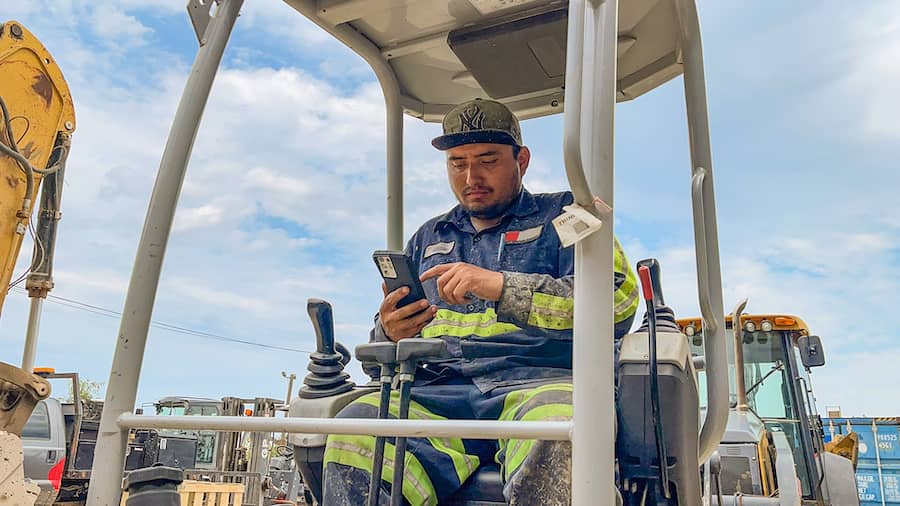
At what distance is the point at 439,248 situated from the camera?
234 cm

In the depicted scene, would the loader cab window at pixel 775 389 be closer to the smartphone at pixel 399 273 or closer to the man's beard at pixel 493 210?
the man's beard at pixel 493 210

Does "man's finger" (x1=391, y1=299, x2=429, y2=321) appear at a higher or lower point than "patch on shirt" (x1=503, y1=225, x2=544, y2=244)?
lower

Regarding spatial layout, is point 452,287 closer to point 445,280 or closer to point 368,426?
point 445,280

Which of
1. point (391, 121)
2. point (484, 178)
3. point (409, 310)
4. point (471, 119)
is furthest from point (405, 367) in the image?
point (391, 121)

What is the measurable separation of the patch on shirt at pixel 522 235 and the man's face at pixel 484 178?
13 centimetres

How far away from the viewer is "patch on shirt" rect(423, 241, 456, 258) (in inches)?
91.3

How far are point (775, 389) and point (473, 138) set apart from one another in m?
5.12

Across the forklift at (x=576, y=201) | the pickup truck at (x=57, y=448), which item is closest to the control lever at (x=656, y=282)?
the forklift at (x=576, y=201)

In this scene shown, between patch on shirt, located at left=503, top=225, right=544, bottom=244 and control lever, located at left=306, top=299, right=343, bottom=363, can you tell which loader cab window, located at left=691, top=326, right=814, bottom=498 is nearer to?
patch on shirt, located at left=503, top=225, right=544, bottom=244

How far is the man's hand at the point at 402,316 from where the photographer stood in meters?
1.87

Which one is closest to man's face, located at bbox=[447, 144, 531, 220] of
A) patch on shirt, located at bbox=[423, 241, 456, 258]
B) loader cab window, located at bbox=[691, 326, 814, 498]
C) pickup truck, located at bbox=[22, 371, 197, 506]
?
patch on shirt, located at bbox=[423, 241, 456, 258]

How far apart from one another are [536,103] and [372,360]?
1.48 m

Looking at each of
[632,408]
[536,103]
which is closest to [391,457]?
[632,408]

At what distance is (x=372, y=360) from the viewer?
1.65 meters
